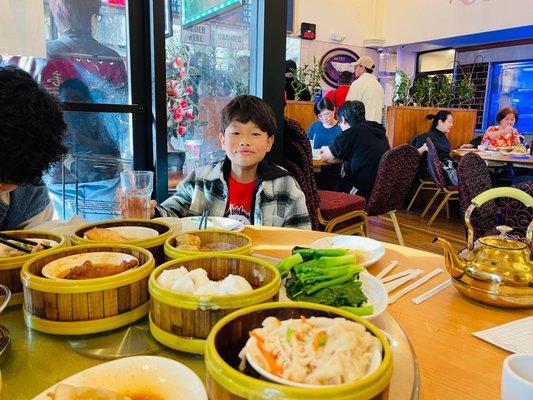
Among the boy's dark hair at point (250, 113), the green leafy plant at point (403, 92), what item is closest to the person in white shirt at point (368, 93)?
the green leafy plant at point (403, 92)

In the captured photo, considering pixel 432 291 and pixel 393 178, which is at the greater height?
pixel 432 291

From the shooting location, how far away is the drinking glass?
147 cm

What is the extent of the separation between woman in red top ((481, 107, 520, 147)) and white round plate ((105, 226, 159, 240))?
592 cm

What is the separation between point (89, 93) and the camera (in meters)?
2.29

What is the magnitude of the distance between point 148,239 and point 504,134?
20.9 feet

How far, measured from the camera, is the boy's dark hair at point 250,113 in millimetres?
1923

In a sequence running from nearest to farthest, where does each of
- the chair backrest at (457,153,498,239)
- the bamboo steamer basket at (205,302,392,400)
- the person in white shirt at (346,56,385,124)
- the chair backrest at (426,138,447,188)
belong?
the bamboo steamer basket at (205,302,392,400), the chair backrest at (457,153,498,239), the chair backrest at (426,138,447,188), the person in white shirt at (346,56,385,124)

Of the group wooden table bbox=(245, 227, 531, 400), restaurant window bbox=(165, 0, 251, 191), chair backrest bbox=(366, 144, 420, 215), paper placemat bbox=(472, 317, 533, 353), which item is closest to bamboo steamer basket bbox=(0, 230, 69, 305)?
wooden table bbox=(245, 227, 531, 400)

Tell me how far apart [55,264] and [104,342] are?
0.63ft

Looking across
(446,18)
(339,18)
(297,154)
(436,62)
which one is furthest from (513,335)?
(436,62)

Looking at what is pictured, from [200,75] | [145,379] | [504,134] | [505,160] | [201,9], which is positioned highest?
[201,9]

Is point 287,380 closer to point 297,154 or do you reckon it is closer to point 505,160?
point 297,154

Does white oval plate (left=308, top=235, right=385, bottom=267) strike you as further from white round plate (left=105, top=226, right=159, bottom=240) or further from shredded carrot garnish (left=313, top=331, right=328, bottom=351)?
shredded carrot garnish (left=313, top=331, right=328, bottom=351)

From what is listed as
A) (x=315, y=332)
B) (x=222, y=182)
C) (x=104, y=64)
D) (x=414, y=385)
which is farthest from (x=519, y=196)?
(x=104, y=64)
